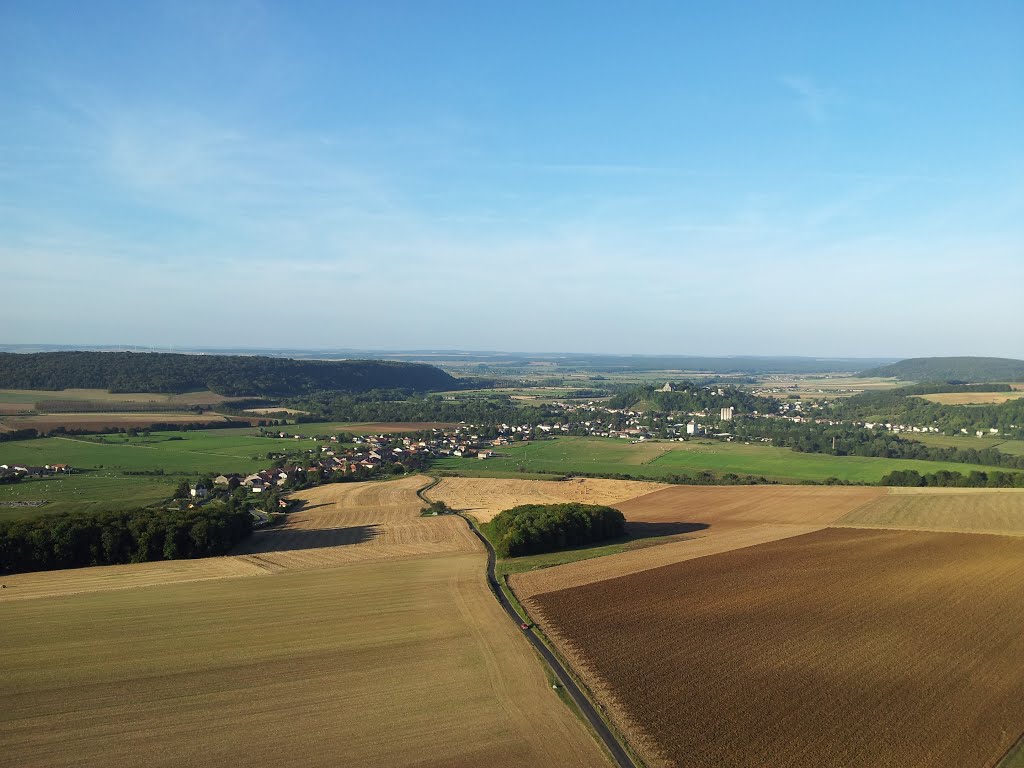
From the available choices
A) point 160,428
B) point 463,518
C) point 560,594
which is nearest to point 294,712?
point 560,594

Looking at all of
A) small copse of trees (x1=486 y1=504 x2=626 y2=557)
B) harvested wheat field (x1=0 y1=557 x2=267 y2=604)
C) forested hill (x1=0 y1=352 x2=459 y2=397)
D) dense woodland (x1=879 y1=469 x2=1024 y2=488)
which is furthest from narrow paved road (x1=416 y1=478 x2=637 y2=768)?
forested hill (x1=0 y1=352 x2=459 y2=397)

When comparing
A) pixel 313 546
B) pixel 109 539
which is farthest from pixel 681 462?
pixel 109 539

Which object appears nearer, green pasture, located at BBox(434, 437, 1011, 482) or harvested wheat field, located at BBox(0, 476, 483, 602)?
harvested wheat field, located at BBox(0, 476, 483, 602)

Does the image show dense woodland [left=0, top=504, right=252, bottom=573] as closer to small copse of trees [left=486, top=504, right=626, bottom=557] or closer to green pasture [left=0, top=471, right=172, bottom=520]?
green pasture [left=0, top=471, right=172, bottom=520]

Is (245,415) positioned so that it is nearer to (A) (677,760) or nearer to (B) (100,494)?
(B) (100,494)

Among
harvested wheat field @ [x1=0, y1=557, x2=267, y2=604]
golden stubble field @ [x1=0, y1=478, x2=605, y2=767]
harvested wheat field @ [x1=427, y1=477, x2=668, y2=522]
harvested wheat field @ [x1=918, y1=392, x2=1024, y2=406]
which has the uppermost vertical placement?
harvested wheat field @ [x1=918, y1=392, x2=1024, y2=406]

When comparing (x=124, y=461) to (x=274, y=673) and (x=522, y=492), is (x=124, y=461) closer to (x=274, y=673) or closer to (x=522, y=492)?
(x=522, y=492)
